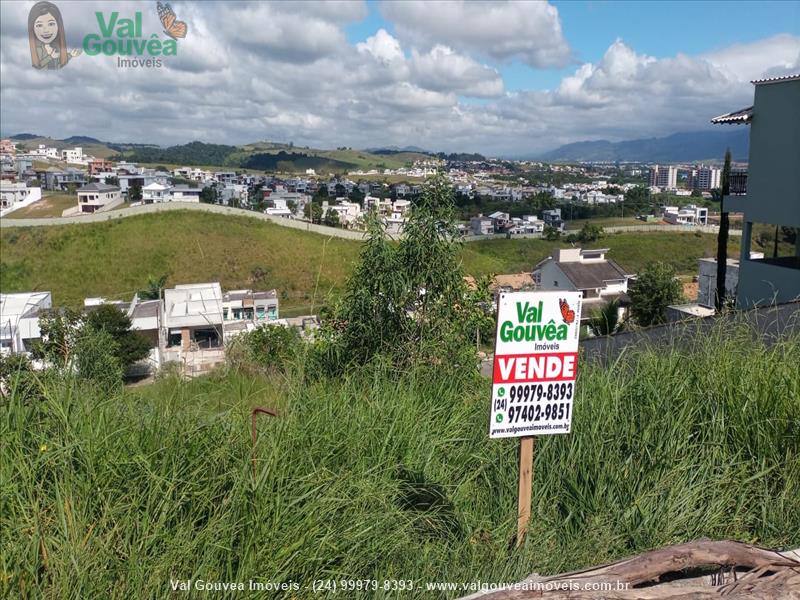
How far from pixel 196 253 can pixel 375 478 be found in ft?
158

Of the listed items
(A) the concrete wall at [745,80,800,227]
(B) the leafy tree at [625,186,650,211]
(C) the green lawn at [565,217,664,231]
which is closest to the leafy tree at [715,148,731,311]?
(A) the concrete wall at [745,80,800,227]

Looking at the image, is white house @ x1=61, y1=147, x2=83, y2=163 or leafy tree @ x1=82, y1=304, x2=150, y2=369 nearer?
leafy tree @ x1=82, y1=304, x2=150, y2=369

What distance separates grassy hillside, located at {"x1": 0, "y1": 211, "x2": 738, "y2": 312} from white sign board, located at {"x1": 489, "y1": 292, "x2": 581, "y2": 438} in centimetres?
3919

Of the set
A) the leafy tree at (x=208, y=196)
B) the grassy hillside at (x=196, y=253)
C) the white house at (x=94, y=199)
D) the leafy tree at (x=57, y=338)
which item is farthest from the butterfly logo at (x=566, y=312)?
the leafy tree at (x=208, y=196)

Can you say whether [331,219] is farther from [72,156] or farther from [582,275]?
[72,156]

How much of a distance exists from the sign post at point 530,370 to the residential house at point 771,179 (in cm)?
1168

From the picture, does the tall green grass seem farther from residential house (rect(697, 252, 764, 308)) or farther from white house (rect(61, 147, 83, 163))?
white house (rect(61, 147, 83, 163))

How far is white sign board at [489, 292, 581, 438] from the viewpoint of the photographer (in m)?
2.65

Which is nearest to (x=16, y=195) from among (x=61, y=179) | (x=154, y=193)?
(x=154, y=193)

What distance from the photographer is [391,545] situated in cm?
247

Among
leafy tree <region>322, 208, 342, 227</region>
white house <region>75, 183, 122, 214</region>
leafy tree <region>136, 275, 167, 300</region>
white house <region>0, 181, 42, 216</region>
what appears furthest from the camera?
white house <region>0, 181, 42, 216</region>

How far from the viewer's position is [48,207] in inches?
2936

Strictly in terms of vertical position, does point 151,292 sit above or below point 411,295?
below

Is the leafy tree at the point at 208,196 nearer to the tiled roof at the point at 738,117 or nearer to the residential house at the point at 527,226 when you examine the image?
the residential house at the point at 527,226
